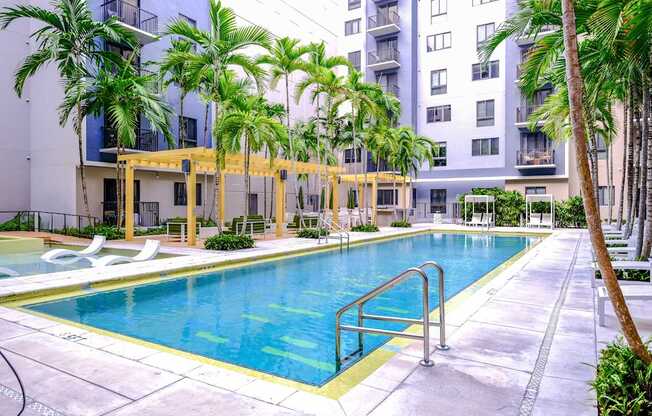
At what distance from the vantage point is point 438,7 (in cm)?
3281

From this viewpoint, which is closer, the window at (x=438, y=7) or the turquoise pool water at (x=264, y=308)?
the turquoise pool water at (x=264, y=308)

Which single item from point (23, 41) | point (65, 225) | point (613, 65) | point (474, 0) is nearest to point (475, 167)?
point (474, 0)

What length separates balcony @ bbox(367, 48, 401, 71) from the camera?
109 ft

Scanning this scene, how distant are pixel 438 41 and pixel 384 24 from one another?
14.4ft

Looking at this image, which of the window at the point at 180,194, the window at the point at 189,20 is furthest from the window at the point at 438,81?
the window at the point at 180,194

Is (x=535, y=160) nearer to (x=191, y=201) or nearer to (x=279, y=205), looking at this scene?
(x=279, y=205)

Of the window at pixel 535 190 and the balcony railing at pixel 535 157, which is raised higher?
the balcony railing at pixel 535 157

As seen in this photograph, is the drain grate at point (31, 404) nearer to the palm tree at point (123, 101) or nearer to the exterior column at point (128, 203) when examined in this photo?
the palm tree at point (123, 101)

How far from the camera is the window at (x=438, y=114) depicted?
105 feet

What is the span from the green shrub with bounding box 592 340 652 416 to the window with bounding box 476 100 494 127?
29.4 meters

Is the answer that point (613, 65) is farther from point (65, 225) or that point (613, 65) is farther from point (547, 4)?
point (65, 225)

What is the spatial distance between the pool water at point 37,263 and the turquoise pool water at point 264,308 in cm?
335

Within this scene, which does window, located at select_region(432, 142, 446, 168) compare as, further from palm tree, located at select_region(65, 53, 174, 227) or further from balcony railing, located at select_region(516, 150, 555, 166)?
palm tree, located at select_region(65, 53, 174, 227)

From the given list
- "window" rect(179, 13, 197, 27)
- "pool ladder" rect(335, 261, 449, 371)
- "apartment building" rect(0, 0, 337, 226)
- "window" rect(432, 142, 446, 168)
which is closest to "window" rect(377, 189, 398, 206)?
"window" rect(432, 142, 446, 168)
